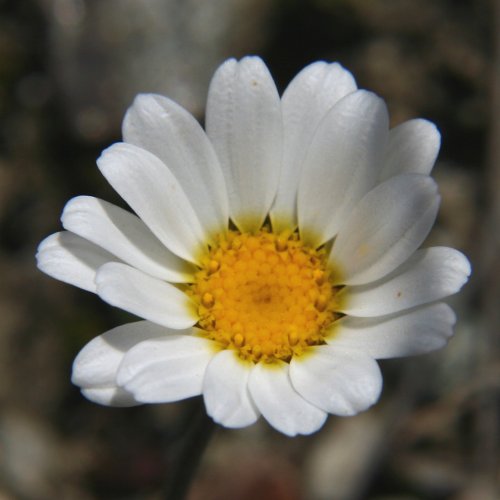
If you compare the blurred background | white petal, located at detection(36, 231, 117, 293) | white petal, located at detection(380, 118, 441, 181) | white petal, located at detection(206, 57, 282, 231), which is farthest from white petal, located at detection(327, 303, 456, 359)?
the blurred background

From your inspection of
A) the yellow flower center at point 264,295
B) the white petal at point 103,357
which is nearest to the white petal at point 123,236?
the yellow flower center at point 264,295

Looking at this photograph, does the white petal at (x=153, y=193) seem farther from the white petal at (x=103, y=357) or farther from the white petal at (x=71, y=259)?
the white petal at (x=103, y=357)

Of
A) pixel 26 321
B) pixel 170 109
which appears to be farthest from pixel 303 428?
pixel 26 321

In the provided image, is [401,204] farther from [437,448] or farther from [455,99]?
[455,99]

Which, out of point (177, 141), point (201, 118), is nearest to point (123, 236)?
point (177, 141)

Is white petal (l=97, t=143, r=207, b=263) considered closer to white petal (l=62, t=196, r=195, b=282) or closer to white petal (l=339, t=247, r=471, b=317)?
white petal (l=62, t=196, r=195, b=282)

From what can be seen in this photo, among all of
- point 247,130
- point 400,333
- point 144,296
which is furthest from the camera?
point 247,130

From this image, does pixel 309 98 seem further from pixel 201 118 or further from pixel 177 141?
pixel 201 118
